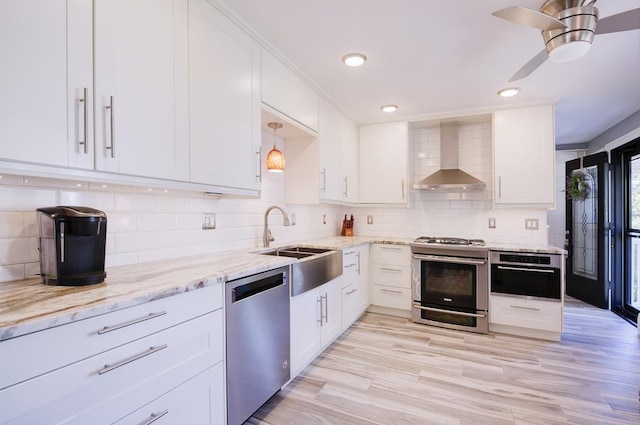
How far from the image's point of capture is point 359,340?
9.91 feet

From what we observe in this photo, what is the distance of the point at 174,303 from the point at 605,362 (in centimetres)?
332

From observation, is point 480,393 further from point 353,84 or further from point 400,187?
point 353,84

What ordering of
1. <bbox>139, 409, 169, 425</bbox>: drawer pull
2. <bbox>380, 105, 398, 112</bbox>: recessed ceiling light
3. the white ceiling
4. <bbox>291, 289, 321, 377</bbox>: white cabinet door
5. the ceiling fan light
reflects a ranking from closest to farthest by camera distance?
<bbox>139, 409, 169, 425</bbox>: drawer pull
the ceiling fan light
the white ceiling
<bbox>291, 289, 321, 377</bbox>: white cabinet door
<bbox>380, 105, 398, 112</bbox>: recessed ceiling light

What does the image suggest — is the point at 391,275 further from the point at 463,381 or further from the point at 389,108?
the point at 389,108

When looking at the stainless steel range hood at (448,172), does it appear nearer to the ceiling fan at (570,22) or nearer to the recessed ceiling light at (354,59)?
the recessed ceiling light at (354,59)

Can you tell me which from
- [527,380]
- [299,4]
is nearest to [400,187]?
[527,380]

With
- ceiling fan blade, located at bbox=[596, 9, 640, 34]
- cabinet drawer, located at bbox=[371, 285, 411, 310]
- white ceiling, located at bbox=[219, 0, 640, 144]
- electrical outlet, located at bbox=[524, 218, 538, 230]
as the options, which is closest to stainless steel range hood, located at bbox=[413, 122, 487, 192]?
white ceiling, located at bbox=[219, 0, 640, 144]

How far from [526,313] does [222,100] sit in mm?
3329

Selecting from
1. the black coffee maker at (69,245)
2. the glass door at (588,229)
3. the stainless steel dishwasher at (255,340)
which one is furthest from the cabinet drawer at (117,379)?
the glass door at (588,229)

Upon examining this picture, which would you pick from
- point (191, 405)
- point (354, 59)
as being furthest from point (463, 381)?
point (354, 59)

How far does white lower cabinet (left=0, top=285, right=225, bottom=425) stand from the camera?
870 mm

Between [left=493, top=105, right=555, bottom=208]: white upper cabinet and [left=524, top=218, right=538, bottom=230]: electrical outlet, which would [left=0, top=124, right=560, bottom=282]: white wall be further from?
[left=493, top=105, right=555, bottom=208]: white upper cabinet

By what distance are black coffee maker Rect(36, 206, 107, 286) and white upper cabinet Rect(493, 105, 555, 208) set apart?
3654 millimetres

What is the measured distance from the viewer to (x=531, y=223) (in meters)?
3.62
